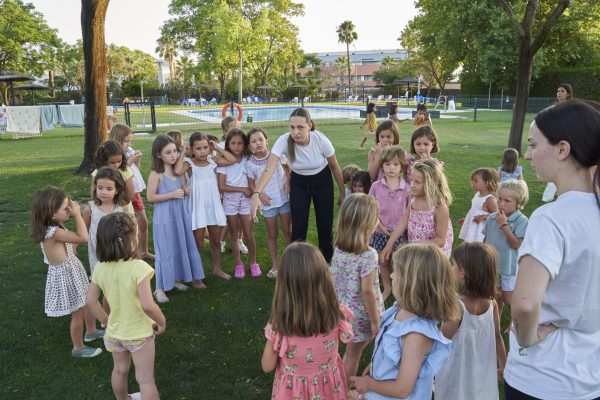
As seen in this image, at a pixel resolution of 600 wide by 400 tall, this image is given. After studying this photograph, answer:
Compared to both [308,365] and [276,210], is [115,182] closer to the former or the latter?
[276,210]

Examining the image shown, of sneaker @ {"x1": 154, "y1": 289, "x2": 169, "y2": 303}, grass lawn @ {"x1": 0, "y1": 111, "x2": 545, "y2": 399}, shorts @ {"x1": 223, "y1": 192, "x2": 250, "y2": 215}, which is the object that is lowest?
grass lawn @ {"x1": 0, "y1": 111, "x2": 545, "y2": 399}

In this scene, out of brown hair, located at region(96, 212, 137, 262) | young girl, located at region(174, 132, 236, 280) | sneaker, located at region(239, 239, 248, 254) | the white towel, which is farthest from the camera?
the white towel

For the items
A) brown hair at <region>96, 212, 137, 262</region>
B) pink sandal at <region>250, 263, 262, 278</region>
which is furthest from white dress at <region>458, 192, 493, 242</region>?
brown hair at <region>96, 212, 137, 262</region>

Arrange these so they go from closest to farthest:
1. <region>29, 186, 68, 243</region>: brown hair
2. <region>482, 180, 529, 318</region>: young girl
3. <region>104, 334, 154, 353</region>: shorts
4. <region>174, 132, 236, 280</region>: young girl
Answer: <region>104, 334, 154, 353</region>: shorts → <region>29, 186, 68, 243</region>: brown hair → <region>482, 180, 529, 318</region>: young girl → <region>174, 132, 236, 280</region>: young girl

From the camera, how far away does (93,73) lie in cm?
1040

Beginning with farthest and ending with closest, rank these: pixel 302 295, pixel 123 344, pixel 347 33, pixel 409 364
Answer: pixel 347 33 → pixel 123 344 → pixel 302 295 → pixel 409 364

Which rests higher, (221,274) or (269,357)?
(269,357)

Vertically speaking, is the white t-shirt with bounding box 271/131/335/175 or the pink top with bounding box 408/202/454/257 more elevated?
the white t-shirt with bounding box 271/131/335/175

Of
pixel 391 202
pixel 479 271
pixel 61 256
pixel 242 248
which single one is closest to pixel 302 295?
pixel 479 271

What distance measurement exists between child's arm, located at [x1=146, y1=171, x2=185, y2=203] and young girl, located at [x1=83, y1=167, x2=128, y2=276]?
0.35m

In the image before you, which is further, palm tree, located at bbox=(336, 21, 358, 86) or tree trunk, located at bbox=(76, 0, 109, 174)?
palm tree, located at bbox=(336, 21, 358, 86)

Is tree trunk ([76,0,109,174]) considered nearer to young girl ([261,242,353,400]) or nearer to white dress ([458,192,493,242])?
white dress ([458,192,493,242])

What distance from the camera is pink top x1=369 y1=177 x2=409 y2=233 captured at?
4.25 metres

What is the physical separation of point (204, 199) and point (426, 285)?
3.33 m
